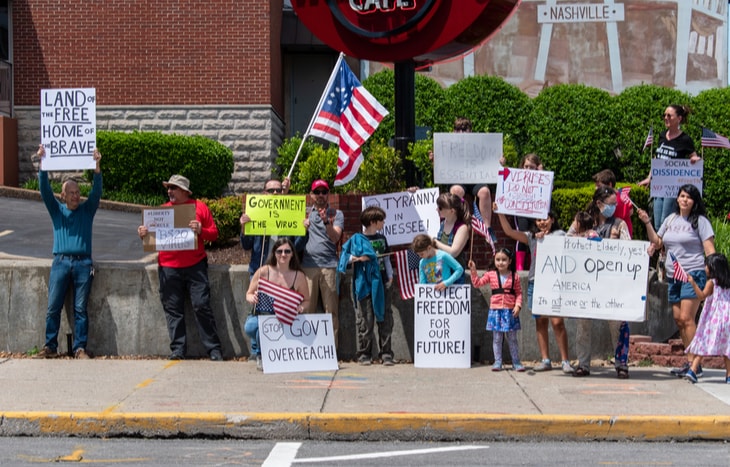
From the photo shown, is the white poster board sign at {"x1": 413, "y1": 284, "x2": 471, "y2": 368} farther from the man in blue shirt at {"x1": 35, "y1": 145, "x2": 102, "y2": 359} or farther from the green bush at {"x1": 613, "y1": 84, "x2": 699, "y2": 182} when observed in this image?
the green bush at {"x1": 613, "y1": 84, "x2": 699, "y2": 182}

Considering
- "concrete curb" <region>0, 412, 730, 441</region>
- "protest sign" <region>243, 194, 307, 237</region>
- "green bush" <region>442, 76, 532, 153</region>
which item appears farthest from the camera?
"green bush" <region>442, 76, 532, 153</region>

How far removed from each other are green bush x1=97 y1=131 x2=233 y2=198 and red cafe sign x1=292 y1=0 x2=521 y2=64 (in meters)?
8.63

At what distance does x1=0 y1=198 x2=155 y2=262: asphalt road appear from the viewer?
48.9 ft

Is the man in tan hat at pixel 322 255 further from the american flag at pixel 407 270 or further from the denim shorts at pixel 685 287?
the denim shorts at pixel 685 287

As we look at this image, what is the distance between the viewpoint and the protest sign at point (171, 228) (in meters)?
11.1

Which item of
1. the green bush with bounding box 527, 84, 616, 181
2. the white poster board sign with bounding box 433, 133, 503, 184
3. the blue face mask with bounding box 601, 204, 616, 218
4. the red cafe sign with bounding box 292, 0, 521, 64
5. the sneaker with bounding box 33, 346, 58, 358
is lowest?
the sneaker with bounding box 33, 346, 58, 358

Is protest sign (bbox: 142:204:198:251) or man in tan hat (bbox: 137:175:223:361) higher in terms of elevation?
protest sign (bbox: 142:204:198:251)

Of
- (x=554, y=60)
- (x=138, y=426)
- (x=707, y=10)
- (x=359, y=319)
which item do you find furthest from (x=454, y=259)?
(x=707, y=10)

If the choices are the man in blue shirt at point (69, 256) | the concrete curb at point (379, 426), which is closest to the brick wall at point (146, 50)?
the man in blue shirt at point (69, 256)

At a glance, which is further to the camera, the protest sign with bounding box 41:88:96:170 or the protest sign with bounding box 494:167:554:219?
the protest sign with bounding box 41:88:96:170

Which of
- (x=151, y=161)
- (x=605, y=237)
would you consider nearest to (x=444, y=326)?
(x=605, y=237)

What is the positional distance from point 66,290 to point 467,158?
4.43m

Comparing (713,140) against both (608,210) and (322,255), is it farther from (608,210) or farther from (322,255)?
(322,255)

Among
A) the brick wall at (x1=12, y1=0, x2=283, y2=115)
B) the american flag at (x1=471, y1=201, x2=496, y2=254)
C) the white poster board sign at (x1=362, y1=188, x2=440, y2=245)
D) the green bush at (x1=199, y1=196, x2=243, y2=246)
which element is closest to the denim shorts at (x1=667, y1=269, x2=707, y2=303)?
the american flag at (x1=471, y1=201, x2=496, y2=254)
